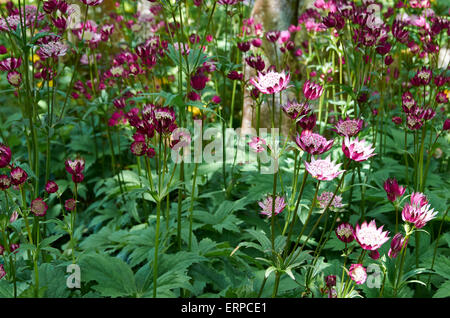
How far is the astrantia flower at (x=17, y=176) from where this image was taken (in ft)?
4.30

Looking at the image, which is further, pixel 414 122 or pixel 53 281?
pixel 414 122

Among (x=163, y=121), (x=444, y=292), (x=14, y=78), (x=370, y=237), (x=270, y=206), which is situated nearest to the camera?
(x=370, y=237)

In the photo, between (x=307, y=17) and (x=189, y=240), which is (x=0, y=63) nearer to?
(x=189, y=240)

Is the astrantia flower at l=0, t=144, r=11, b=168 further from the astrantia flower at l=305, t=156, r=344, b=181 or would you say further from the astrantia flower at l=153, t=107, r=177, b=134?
the astrantia flower at l=305, t=156, r=344, b=181

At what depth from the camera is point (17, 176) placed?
132 cm

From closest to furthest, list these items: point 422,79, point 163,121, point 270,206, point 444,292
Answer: point 163,121
point 444,292
point 270,206
point 422,79

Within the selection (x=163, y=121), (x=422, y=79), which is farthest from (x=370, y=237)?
(x=422, y=79)

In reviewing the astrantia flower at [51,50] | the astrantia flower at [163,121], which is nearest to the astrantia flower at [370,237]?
the astrantia flower at [163,121]

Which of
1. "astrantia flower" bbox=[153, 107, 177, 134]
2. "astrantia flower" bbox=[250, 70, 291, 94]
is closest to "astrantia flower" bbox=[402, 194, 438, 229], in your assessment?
"astrantia flower" bbox=[250, 70, 291, 94]

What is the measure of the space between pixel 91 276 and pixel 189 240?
393 mm

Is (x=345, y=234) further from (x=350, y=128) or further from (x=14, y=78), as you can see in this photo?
(x=14, y=78)

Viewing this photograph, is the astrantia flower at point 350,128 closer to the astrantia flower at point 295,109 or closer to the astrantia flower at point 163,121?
the astrantia flower at point 295,109

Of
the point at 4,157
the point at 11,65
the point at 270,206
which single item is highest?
the point at 11,65
